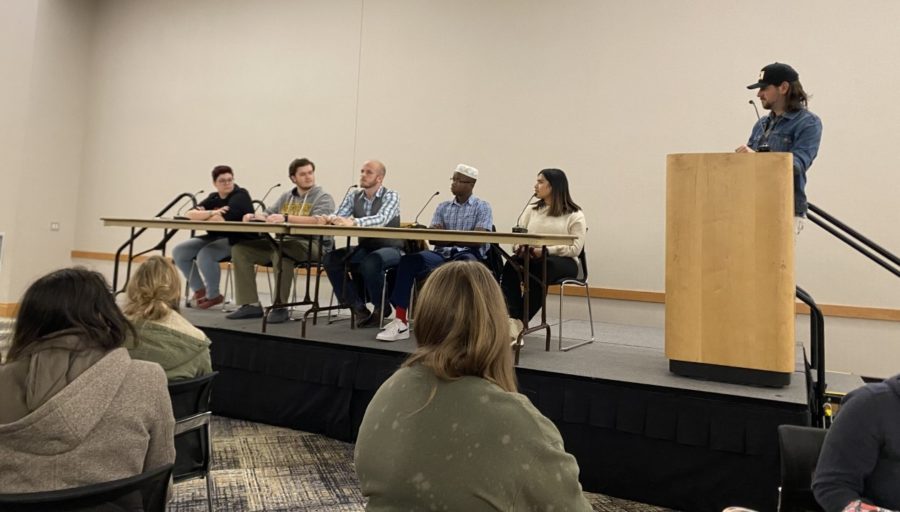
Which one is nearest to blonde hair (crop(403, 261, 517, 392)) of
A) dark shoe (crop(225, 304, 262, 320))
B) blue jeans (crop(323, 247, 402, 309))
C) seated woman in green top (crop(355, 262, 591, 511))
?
seated woman in green top (crop(355, 262, 591, 511))

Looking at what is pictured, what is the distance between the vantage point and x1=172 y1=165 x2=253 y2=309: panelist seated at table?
4.17 metres

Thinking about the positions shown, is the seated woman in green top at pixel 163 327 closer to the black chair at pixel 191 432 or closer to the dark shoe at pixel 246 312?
the black chair at pixel 191 432

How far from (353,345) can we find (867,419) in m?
2.17

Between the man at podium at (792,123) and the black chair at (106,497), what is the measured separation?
2.45 m

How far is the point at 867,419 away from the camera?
1250 millimetres

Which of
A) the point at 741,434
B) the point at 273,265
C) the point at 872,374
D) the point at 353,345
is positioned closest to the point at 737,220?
the point at 741,434

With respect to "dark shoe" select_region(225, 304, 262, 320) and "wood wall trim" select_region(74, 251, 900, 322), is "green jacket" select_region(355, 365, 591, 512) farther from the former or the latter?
"wood wall trim" select_region(74, 251, 900, 322)

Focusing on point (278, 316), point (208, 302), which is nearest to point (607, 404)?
point (278, 316)

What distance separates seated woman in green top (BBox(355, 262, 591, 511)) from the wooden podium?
1534mm

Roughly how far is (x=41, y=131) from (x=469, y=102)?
4.76 meters

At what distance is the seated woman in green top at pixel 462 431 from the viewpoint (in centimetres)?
92

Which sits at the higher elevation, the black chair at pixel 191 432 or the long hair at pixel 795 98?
the long hair at pixel 795 98

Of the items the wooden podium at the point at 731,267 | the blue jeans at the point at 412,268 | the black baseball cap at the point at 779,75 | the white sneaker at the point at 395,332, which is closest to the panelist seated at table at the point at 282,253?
the blue jeans at the point at 412,268

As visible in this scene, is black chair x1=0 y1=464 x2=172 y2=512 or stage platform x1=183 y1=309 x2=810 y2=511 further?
stage platform x1=183 y1=309 x2=810 y2=511
